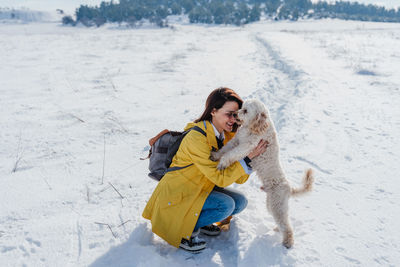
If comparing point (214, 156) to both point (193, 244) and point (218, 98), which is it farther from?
point (193, 244)

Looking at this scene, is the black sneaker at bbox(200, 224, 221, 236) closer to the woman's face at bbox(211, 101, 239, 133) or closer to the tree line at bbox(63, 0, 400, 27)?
the woman's face at bbox(211, 101, 239, 133)

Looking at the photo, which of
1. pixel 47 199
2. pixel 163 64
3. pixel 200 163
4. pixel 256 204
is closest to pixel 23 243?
pixel 47 199

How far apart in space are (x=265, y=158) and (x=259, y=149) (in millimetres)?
135

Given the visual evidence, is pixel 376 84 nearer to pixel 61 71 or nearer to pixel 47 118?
pixel 47 118

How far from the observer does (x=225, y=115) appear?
8.80ft

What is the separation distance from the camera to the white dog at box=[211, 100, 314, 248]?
8.50 ft

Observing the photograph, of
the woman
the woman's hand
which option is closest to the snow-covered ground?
the woman

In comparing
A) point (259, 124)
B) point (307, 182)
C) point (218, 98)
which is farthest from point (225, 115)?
point (307, 182)

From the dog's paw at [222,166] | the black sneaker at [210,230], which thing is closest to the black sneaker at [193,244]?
the black sneaker at [210,230]

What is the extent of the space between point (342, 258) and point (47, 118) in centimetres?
583

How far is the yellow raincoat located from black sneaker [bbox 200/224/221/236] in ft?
1.32

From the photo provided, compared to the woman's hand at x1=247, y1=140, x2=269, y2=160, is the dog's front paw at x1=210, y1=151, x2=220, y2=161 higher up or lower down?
lower down

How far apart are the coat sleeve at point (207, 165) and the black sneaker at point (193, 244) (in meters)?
0.58

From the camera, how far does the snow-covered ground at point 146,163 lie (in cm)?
260
